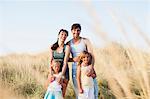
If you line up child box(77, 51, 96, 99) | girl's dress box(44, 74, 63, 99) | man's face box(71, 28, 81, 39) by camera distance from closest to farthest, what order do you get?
man's face box(71, 28, 81, 39), child box(77, 51, 96, 99), girl's dress box(44, 74, 63, 99)

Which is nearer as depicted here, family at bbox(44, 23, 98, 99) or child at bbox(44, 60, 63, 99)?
family at bbox(44, 23, 98, 99)

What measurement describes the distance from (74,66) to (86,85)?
297mm

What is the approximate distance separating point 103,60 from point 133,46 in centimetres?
13

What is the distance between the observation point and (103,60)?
4.62ft

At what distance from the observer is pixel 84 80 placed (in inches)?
213

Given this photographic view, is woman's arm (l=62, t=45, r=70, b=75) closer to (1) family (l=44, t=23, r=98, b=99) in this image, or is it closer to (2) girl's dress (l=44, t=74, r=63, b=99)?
(1) family (l=44, t=23, r=98, b=99)

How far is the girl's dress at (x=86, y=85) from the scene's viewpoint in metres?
5.39

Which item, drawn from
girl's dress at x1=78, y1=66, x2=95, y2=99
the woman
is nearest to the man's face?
the woman

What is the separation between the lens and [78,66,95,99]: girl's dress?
17.7ft

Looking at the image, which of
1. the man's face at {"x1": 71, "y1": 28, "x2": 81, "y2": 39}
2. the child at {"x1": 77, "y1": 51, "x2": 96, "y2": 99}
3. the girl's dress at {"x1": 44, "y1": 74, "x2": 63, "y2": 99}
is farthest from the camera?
the girl's dress at {"x1": 44, "y1": 74, "x2": 63, "y2": 99}

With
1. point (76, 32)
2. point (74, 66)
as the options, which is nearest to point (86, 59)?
point (74, 66)

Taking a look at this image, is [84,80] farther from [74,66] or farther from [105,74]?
[105,74]

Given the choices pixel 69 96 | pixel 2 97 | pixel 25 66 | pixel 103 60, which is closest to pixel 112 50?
pixel 103 60

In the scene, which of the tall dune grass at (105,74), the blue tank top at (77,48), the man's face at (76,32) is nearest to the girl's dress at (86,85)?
the blue tank top at (77,48)
